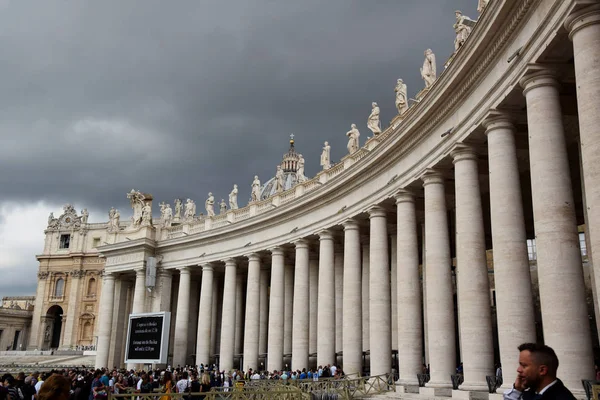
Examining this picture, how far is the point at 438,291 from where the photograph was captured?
99.5 feet

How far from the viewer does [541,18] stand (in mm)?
20594

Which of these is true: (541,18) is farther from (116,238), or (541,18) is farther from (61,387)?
(116,238)

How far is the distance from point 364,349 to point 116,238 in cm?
4016

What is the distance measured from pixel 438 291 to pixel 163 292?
147ft

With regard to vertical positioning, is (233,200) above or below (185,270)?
above

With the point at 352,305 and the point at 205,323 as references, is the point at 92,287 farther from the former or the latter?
the point at 352,305

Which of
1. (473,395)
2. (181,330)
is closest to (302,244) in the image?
(181,330)

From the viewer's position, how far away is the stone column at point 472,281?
2567 cm

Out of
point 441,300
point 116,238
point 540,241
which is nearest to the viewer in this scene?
point 540,241

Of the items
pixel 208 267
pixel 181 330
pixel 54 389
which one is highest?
pixel 208 267

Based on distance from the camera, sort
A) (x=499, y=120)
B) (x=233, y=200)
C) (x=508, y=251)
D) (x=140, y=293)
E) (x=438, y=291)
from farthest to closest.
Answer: (x=233, y=200) → (x=140, y=293) → (x=438, y=291) → (x=499, y=120) → (x=508, y=251)

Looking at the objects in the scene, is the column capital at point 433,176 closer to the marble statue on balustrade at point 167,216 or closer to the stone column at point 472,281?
the stone column at point 472,281

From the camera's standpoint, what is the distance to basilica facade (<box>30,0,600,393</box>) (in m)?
19.6

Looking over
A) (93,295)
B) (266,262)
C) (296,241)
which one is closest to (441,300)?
(296,241)
